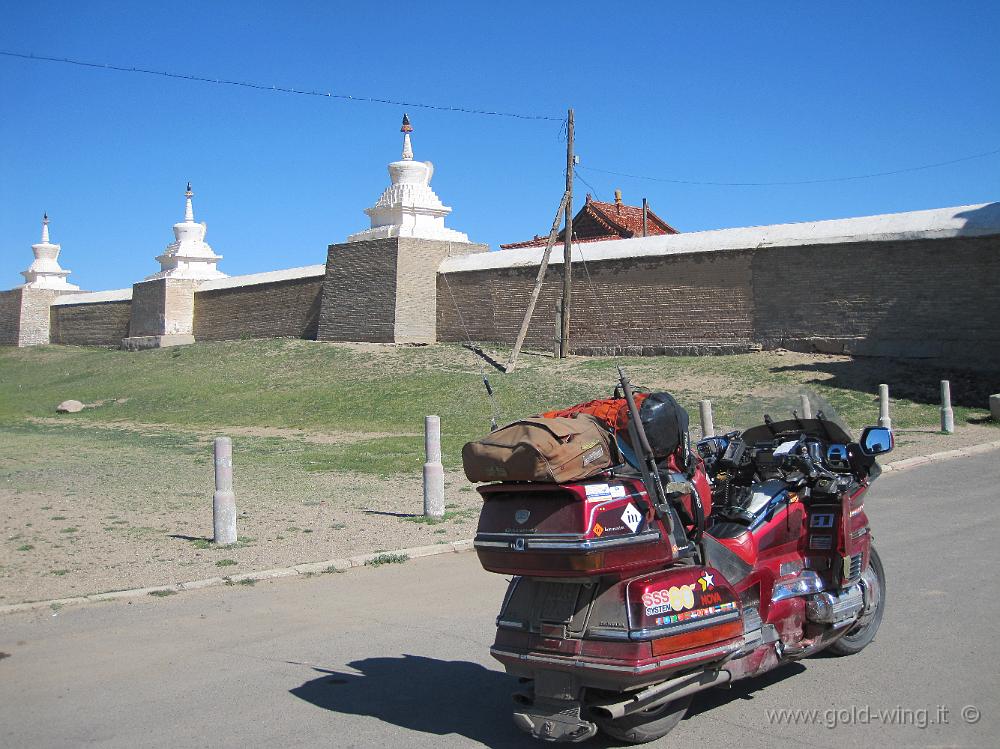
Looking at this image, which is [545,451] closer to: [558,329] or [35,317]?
[558,329]

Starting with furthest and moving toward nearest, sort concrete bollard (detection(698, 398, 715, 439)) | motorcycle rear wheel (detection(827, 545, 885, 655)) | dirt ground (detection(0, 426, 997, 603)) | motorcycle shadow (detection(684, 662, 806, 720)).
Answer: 1. concrete bollard (detection(698, 398, 715, 439))
2. dirt ground (detection(0, 426, 997, 603))
3. motorcycle rear wheel (detection(827, 545, 885, 655))
4. motorcycle shadow (detection(684, 662, 806, 720))

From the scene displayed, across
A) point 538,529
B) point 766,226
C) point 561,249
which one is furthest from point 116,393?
point 538,529

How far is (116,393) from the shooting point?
3105 centimetres

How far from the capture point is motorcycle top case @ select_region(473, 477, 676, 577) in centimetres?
407

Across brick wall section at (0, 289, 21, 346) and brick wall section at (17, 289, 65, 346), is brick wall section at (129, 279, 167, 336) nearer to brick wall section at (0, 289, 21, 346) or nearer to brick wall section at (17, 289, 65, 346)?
brick wall section at (17, 289, 65, 346)

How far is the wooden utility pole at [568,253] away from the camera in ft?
89.8

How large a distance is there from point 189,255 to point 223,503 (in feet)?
126

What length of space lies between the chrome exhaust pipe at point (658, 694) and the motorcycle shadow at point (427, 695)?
1.94 feet

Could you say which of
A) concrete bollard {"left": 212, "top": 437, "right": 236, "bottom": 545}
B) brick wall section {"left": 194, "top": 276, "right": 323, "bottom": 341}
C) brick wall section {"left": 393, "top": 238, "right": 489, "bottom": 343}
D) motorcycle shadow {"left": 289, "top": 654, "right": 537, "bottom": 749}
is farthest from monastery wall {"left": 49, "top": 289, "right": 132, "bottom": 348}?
motorcycle shadow {"left": 289, "top": 654, "right": 537, "bottom": 749}

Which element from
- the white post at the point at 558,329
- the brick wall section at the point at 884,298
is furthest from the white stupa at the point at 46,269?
the brick wall section at the point at 884,298

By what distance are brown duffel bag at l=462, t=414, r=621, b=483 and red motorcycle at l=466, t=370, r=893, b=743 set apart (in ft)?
0.26

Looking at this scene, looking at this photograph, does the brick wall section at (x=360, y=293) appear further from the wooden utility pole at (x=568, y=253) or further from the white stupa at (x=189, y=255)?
the white stupa at (x=189, y=255)

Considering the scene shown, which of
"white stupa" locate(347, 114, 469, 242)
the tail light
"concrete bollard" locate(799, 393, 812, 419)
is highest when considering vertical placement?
"white stupa" locate(347, 114, 469, 242)

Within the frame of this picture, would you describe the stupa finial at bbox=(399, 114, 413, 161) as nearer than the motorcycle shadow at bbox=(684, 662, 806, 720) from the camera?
No
